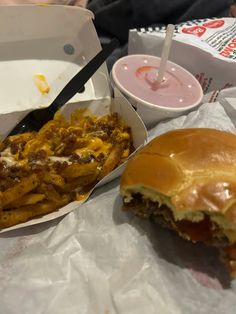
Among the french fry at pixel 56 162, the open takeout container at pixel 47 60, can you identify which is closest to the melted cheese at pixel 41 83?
the open takeout container at pixel 47 60

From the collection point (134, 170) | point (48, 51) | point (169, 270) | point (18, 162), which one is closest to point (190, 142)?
point (134, 170)

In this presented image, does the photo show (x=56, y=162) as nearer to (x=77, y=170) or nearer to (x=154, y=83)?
(x=77, y=170)

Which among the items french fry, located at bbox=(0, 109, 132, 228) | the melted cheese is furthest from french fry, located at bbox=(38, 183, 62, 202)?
the melted cheese

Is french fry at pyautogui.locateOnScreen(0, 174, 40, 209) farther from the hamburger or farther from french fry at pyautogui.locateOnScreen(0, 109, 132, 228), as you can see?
the hamburger

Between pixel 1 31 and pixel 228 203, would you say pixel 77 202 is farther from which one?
pixel 1 31

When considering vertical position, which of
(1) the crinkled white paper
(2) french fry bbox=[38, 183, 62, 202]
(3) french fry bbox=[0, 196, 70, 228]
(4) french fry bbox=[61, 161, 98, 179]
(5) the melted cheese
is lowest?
(1) the crinkled white paper

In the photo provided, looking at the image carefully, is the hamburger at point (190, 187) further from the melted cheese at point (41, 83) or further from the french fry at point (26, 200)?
the melted cheese at point (41, 83)
